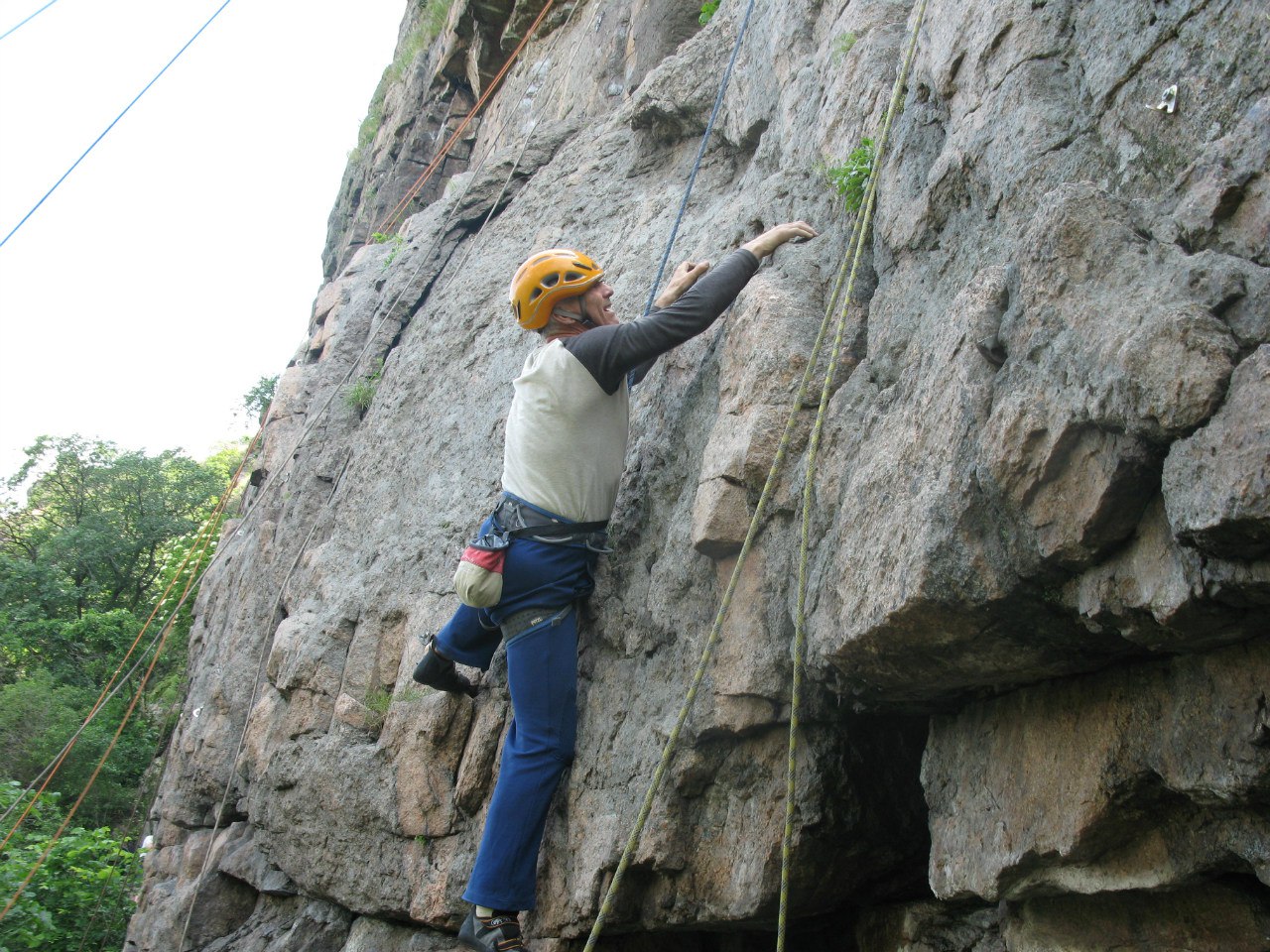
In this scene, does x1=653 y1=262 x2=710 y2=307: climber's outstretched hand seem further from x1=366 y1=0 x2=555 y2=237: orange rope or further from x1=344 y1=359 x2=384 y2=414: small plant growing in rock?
x1=366 y1=0 x2=555 y2=237: orange rope

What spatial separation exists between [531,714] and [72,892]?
624 centimetres

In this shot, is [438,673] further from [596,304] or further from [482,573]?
[596,304]

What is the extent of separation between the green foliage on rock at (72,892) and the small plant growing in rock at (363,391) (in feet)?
12.6

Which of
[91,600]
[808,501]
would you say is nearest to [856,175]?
[808,501]

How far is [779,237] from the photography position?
13.4 ft

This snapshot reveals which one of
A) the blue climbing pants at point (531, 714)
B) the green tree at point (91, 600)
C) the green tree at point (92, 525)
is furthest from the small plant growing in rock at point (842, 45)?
the green tree at point (92, 525)

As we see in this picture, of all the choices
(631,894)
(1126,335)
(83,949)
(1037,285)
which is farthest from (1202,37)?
(83,949)

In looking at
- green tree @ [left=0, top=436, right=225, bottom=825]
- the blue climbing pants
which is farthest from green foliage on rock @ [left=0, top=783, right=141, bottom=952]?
the blue climbing pants

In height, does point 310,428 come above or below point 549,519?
above

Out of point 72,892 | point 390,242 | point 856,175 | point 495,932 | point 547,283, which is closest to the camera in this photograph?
point 495,932

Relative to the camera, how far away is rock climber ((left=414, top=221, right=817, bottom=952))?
3754mm

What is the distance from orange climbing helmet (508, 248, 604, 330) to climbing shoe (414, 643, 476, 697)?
1493mm

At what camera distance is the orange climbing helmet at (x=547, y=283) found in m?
4.21

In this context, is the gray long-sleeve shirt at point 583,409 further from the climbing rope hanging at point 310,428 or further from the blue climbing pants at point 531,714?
the climbing rope hanging at point 310,428
